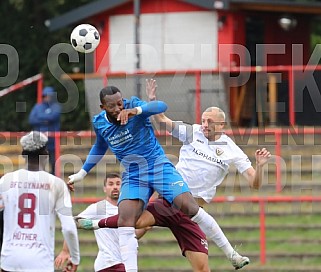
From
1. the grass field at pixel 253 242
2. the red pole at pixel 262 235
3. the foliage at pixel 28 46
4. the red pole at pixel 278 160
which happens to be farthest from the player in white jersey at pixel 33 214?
the foliage at pixel 28 46

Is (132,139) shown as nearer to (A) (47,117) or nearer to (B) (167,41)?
(A) (47,117)

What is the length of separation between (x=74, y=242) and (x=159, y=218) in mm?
1062

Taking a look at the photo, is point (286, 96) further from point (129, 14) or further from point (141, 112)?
point (141, 112)

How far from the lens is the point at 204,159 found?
12156 millimetres

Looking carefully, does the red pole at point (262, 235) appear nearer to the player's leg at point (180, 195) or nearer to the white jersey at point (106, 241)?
the white jersey at point (106, 241)

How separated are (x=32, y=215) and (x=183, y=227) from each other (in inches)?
71.9

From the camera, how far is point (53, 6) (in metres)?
29.2

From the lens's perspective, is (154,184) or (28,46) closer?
(154,184)

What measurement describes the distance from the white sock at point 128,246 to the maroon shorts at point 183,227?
0.38m

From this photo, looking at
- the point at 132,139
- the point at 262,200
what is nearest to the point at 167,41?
the point at 262,200

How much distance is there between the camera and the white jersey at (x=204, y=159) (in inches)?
479

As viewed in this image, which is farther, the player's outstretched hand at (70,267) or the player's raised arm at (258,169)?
the player's raised arm at (258,169)

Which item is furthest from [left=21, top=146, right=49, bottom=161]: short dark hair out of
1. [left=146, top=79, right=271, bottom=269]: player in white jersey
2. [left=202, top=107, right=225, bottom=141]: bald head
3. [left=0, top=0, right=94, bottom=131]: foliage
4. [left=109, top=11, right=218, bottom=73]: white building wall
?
[left=0, top=0, right=94, bottom=131]: foliage

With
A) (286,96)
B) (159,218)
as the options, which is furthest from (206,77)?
(159,218)
